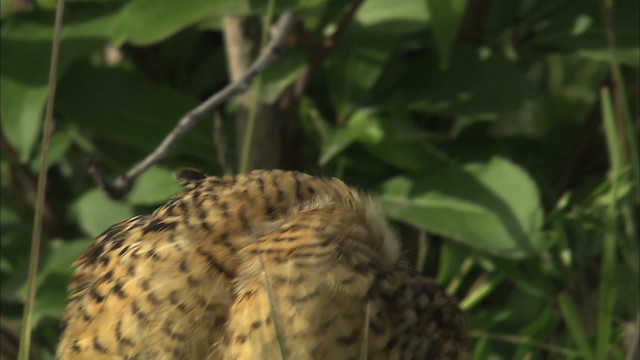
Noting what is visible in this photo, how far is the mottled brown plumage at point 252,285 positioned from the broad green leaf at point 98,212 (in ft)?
2.61

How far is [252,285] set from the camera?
1.10 m

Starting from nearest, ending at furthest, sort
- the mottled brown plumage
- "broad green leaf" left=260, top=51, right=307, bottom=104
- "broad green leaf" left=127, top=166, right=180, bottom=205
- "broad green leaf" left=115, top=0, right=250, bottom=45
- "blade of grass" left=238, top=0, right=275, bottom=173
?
1. the mottled brown plumage
2. "blade of grass" left=238, top=0, right=275, bottom=173
3. "broad green leaf" left=115, top=0, right=250, bottom=45
4. "broad green leaf" left=260, top=51, right=307, bottom=104
5. "broad green leaf" left=127, top=166, right=180, bottom=205

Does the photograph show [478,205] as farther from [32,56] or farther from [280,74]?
[32,56]

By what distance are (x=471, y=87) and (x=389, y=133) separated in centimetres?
16

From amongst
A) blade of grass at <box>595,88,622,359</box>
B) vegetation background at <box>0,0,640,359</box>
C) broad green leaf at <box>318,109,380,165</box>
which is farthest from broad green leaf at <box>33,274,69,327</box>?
blade of grass at <box>595,88,622,359</box>

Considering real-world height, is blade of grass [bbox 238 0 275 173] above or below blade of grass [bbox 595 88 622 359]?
above

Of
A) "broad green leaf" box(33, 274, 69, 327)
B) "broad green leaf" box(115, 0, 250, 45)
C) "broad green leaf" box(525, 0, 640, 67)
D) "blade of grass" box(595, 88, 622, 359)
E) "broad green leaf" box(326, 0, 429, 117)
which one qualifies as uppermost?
"broad green leaf" box(115, 0, 250, 45)

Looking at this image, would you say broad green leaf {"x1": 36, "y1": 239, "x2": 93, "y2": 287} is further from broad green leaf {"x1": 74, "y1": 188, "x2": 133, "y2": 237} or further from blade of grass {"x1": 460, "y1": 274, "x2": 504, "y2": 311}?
blade of grass {"x1": 460, "y1": 274, "x2": 504, "y2": 311}

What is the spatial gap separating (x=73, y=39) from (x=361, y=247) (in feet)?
3.05

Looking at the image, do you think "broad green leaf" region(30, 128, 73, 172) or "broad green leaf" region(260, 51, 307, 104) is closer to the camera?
"broad green leaf" region(260, 51, 307, 104)

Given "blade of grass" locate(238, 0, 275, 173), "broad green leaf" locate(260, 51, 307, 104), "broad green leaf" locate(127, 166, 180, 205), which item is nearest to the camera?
"blade of grass" locate(238, 0, 275, 173)

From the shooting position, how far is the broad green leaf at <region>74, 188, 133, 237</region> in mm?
2051

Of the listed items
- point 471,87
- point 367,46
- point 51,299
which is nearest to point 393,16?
point 367,46

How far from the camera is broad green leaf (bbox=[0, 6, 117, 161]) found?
73.6 inches
